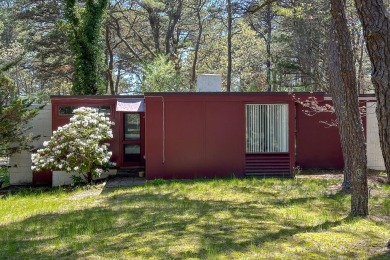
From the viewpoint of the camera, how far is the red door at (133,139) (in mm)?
11141

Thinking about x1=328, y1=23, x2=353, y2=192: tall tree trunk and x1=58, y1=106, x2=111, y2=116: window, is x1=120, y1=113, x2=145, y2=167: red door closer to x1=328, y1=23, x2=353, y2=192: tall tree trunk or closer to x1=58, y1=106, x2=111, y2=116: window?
x1=58, y1=106, x2=111, y2=116: window

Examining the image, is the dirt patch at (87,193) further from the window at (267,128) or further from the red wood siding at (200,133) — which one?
the window at (267,128)

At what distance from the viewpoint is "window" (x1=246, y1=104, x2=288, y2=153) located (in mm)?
10109

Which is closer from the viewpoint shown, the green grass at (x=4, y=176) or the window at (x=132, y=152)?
the window at (x=132, y=152)

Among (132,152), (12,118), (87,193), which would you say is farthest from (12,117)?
(132,152)

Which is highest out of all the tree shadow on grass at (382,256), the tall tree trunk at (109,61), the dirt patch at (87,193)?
the tall tree trunk at (109,61)

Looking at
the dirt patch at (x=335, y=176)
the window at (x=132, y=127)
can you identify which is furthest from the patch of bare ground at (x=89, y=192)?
the dirt patch at (x=335, y=176)

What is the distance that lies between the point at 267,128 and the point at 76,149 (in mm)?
4542

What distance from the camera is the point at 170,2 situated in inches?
800

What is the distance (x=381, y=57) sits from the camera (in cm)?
334

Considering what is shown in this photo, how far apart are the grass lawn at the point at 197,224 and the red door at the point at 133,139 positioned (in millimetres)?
2561

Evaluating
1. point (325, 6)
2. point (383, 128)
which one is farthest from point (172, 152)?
point (325, 6)

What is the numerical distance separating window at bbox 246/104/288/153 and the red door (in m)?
2.96

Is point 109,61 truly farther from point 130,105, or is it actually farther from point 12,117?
point 12,117
